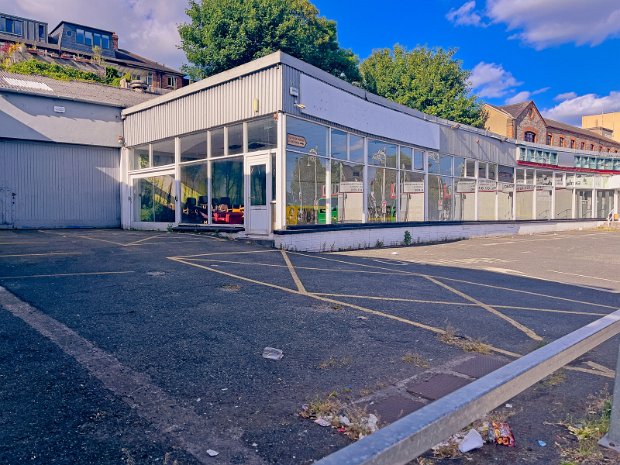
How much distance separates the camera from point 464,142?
24109mm

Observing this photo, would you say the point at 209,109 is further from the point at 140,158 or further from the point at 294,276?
the point at 294,276

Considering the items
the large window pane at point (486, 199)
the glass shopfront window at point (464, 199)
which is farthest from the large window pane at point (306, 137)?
the large window pane at point (486, 199)

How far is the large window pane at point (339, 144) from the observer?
15844 millimetres

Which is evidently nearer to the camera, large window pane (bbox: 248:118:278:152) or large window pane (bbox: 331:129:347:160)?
large window pane (bbox: 248:118:278:152)

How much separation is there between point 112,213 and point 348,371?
18856 millimetres

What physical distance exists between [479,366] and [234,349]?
2484 millimetres

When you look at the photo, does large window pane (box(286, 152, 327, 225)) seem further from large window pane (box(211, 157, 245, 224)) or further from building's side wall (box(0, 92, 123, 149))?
building's side wall (box(0, 92, 123, 149))

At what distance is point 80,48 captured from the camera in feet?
157

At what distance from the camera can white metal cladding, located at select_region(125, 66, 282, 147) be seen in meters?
13.7

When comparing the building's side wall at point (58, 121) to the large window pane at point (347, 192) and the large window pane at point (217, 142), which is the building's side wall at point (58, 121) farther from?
the large window pane at point (347, 192)

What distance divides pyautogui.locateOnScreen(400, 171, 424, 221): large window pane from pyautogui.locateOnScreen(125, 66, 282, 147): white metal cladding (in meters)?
8.15

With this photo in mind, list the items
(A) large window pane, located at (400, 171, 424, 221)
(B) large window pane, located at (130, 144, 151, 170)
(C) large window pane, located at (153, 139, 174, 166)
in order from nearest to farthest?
(C) large window pane, located at (153, 139, 174, 166), (B) large window pane, located at (130, 144, 151, 170), (A) large window pane, located at (400, 171, 424, 221)

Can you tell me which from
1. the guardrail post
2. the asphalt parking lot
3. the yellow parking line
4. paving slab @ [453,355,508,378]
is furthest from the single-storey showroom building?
the guardrail post

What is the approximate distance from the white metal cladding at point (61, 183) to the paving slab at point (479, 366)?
19.0m
